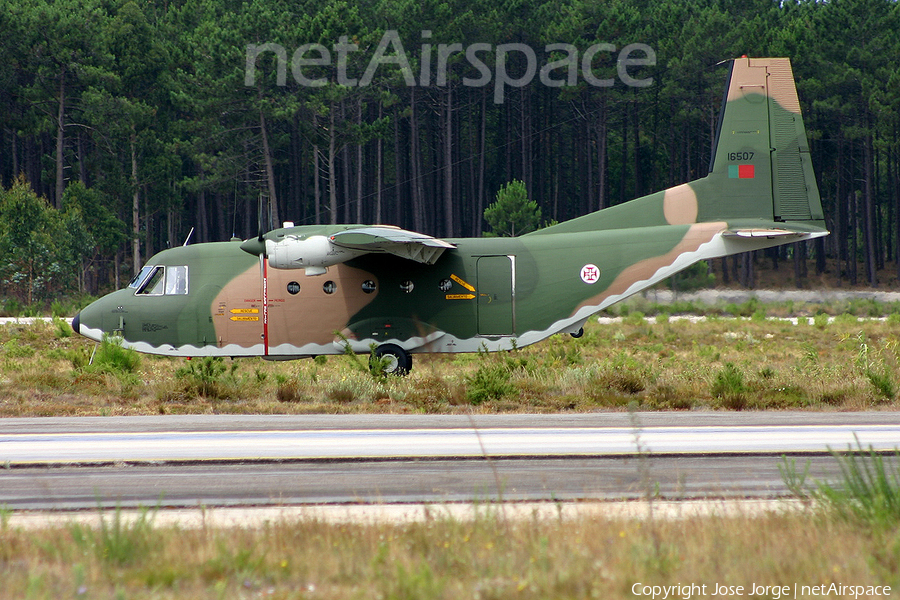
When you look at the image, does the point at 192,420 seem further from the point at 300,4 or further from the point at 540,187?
the point at 540,187

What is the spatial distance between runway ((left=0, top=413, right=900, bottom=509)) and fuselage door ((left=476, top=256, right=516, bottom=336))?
197 inches

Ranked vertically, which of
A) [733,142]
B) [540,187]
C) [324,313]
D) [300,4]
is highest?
[300,4]

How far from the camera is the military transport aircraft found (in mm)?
18234

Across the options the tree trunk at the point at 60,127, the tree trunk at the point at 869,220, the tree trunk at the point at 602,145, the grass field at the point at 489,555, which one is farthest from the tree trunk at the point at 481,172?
the grass field at the point at 489,555

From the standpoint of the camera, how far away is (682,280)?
48781 millimetres

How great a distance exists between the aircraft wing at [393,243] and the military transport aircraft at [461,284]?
382mm

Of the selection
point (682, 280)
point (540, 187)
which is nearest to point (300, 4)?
point (540, 187)

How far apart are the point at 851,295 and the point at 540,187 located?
2659 centimetres

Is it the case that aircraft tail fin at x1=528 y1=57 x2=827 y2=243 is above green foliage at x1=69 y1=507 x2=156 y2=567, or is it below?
above

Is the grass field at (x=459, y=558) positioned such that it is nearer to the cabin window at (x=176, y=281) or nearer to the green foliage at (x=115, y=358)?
the green foliage at (x=115, y=358)

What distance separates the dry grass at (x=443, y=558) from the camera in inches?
211

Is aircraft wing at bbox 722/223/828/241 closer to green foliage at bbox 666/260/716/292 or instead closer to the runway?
the runway

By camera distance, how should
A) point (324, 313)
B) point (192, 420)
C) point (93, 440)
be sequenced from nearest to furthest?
1. point (93, 440)
2. point (192, 420)
3. point (324, 313)

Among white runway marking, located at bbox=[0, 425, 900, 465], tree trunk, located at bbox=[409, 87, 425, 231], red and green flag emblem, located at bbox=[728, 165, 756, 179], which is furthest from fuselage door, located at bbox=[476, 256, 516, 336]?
tree trunk, located at bbox=[409, 87, 425, 231]
